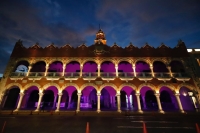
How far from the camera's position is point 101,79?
16453 mm

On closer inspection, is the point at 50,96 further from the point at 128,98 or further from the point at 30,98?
the point at 128,98

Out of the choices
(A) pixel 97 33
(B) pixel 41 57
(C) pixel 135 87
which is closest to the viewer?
(C) pixel 135 87

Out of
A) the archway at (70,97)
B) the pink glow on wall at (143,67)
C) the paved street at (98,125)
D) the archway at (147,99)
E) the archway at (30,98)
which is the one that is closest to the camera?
the paved street at (98,125)

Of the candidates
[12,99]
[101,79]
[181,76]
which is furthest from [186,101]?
[12,99]

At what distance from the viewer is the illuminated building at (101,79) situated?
15898 mm

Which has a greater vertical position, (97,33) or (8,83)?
(97,33)

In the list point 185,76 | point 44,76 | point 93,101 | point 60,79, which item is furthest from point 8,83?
point 185,76

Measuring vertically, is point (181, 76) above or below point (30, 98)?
above

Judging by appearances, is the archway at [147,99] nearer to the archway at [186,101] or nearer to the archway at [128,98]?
the archway at [128,98]

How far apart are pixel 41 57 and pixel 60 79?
5620mm

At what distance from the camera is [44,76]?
16.7m

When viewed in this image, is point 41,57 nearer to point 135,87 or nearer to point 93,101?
point 93,101

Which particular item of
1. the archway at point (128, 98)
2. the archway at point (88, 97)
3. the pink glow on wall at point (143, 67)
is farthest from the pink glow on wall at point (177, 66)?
the archway at point (88, 97)

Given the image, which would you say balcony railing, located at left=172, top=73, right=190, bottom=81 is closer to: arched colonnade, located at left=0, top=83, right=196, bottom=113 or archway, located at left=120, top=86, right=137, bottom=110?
arched colonnade, located at left=0, top=83, right=196, bottom=113
